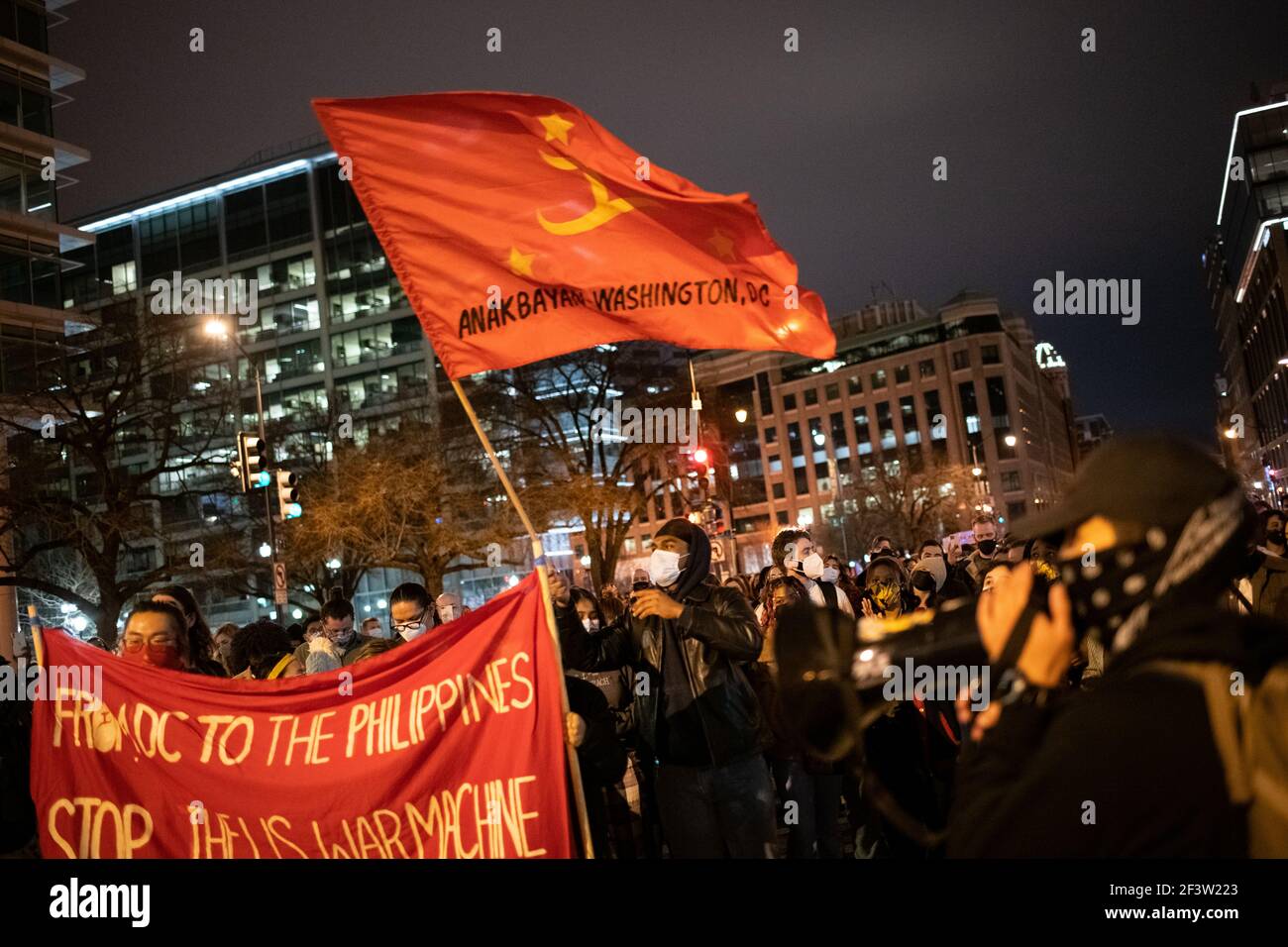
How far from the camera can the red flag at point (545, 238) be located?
4957 mm

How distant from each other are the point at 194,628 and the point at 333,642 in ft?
7.22

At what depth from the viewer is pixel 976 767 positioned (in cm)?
159

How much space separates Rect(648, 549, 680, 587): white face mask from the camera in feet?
17.6

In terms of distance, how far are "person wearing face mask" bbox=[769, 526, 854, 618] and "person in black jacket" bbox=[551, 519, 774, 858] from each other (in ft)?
7.24

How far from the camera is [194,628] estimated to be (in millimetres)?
5730

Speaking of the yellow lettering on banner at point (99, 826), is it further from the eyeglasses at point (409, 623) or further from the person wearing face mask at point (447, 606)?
the person wearing face mask at point (447, 606)

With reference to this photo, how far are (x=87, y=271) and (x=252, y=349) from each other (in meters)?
15.3
